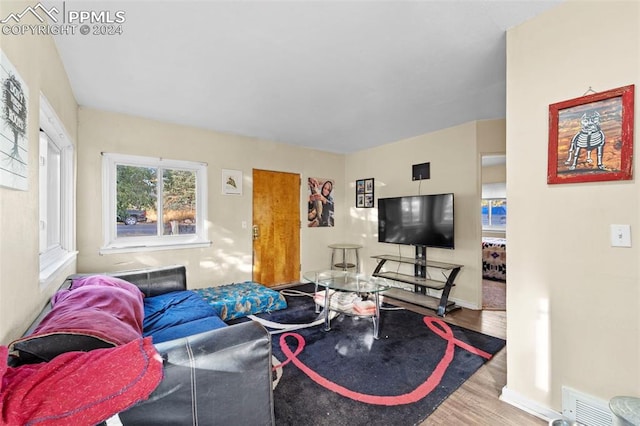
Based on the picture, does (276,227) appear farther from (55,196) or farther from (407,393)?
(407,393)

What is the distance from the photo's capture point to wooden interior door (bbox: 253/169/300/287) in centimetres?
443

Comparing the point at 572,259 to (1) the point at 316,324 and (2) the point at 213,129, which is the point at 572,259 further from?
(2) the point at 213,129

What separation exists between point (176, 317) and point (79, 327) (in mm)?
1208

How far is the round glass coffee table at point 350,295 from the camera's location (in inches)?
112

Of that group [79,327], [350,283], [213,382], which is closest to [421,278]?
[350,283]

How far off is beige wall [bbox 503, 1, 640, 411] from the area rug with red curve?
0.55 metres

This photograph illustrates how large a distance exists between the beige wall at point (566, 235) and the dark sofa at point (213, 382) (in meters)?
1.66

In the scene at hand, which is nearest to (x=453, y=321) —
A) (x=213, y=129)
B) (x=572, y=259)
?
(x=572, y=259)

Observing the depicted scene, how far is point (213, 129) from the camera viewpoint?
155 inches

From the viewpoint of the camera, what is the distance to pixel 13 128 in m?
1.19

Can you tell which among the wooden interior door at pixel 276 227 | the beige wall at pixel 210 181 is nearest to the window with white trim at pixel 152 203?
the beige wall at pixel 210 181

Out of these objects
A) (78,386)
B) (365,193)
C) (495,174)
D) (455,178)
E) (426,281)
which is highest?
(495,174)

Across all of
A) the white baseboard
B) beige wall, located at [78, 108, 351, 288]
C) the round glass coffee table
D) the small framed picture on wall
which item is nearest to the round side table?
beige wall, located at [78, 108, 351, 288]

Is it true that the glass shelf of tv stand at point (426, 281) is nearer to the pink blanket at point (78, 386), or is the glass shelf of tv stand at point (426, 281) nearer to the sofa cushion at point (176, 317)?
the sofa cushion at point (176, 317)
